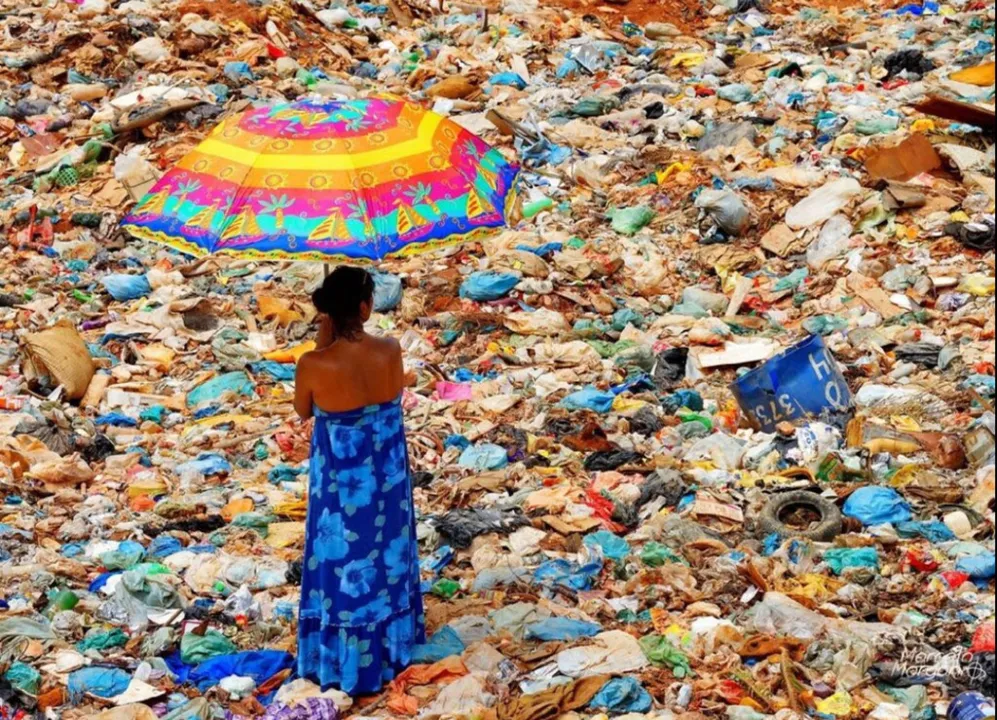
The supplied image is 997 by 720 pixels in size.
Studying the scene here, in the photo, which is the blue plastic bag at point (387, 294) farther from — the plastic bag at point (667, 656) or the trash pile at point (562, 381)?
the plastic bag at point (667, 656)

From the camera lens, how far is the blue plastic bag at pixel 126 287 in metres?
9.73

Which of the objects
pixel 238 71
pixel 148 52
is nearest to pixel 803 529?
pixel 238 71

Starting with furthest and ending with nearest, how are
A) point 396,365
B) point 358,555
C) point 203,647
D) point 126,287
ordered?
point 126,287 → point 203,647 → point 358,555 → point 396,365

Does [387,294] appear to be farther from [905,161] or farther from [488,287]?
[905,161]

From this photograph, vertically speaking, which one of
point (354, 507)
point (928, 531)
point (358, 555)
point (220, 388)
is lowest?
point (220, 388)

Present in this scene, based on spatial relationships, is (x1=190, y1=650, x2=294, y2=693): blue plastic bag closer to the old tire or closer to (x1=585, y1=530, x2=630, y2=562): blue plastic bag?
(x1=585, y1=530, x2=630, y2=562): blue plastic bag

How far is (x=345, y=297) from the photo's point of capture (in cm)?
470

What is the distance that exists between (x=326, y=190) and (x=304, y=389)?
2.31 ft

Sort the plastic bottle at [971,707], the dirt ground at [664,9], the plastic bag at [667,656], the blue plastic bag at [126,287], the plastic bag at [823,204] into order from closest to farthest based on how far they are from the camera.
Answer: the plastic bottle at [971,707], the plastic bag at [667,656], the blue plastic bag at [126,287], the plastic bag at [823,204], the dirt ground at [664,9]

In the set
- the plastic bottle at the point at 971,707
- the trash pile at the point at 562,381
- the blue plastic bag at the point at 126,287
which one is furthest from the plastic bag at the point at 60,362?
the plastic bottle at the point at 971,707

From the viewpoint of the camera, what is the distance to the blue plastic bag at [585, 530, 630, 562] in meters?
6.21

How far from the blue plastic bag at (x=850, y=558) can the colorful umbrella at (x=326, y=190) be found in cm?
220

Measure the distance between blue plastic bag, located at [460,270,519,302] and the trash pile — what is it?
0.02 meters

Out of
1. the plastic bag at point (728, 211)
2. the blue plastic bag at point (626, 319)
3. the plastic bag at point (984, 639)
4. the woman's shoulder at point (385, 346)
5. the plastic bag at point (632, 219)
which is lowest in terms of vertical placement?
the plastic bag at point (632, 219)
